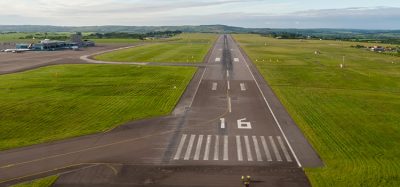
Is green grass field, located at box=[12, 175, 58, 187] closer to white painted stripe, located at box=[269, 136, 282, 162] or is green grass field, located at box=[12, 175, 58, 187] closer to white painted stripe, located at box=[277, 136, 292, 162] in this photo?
white painted stripe, located at box=[269, 136, 282, 162]

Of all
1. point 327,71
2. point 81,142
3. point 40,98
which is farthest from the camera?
point 327,71

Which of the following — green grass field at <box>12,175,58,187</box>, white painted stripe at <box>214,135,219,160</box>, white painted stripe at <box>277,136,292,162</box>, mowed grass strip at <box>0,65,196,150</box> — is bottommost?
green grass field at <box>12,175,58,187</box>

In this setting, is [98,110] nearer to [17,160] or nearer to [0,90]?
[17,160]

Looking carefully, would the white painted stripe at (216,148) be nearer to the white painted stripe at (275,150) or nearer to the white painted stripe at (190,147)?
the white painted stripe at (190,147)

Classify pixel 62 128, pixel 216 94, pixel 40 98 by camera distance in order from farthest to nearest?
pixel 216 94
pixel 40 98
pixel 62 128

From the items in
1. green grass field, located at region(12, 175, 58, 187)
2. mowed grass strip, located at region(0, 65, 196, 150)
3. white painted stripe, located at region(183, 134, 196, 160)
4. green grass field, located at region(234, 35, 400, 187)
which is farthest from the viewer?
mowed grass strip, located at region(0, 65, 196, 150)

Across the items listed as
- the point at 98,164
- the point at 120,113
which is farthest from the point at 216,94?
the point at 98,164

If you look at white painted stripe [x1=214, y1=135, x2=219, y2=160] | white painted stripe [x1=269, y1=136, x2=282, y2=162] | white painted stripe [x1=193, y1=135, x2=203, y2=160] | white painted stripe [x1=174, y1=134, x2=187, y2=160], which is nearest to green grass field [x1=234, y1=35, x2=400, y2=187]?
white painted stripe [x1=269, y1=136, x2=282, y2=162]
